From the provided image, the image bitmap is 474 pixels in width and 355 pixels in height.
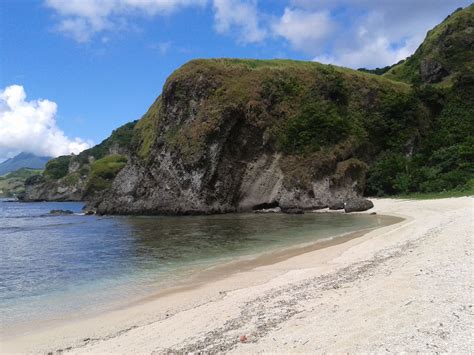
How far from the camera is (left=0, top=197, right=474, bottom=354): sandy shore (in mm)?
6574

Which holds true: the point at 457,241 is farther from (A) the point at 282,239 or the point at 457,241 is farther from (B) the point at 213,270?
(A) the point at 282,239

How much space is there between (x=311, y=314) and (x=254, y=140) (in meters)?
47.1

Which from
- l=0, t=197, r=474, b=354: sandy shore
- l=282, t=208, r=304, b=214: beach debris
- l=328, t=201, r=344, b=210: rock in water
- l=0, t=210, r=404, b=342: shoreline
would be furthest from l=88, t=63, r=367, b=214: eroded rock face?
l=0, t=197, r=474, b=354: sandy shore

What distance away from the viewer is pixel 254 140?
54812 mm

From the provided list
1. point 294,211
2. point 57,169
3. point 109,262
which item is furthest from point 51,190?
point 109,262

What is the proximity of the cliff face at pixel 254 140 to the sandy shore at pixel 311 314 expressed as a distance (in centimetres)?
3621

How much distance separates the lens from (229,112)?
177ft

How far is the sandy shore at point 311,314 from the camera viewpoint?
6574mm

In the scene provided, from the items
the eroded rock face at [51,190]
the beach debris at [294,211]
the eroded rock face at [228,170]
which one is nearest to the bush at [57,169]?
the eroded rock face at [51,190]

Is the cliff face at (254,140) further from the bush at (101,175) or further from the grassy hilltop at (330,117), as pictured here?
the bush at (101,175)

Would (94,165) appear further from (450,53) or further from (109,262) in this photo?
(109,262)

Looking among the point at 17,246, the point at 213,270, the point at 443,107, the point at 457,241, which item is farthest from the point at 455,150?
the point at 17,246

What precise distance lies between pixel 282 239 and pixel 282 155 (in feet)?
100

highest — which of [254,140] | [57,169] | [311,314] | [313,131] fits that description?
[57,169]
